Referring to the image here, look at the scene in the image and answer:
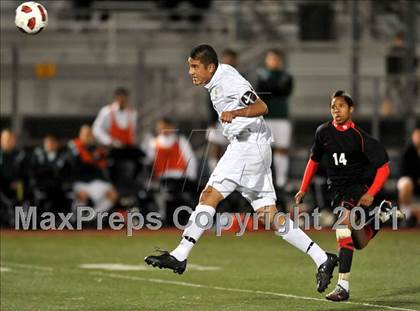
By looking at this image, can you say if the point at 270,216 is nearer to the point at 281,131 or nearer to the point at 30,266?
the point at 30,266

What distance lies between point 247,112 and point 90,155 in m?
10.5

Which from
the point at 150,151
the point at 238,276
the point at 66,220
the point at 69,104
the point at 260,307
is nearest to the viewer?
the point at 260,307

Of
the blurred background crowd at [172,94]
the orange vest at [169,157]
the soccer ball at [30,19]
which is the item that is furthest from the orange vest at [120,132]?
the soccer ball at [30,19]

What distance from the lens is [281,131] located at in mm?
20344

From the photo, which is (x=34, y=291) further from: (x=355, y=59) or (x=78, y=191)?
(x=355, y=59)

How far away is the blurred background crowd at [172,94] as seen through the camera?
20.5m

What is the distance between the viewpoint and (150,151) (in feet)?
70.0

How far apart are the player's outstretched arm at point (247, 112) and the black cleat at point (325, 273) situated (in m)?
1.44

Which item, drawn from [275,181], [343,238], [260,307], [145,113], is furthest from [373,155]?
[145,113]

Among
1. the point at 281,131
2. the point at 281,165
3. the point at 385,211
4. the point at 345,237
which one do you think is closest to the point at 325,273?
the point at 345,237

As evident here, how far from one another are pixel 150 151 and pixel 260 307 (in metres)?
10.9

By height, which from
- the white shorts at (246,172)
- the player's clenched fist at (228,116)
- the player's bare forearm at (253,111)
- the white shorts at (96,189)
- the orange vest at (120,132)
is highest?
the player's bare forearm at (253,111)

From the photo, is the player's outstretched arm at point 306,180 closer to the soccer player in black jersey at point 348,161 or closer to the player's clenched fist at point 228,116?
the soccer player in black jersey at point 348,161

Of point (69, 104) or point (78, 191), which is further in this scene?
point (69, 104)
